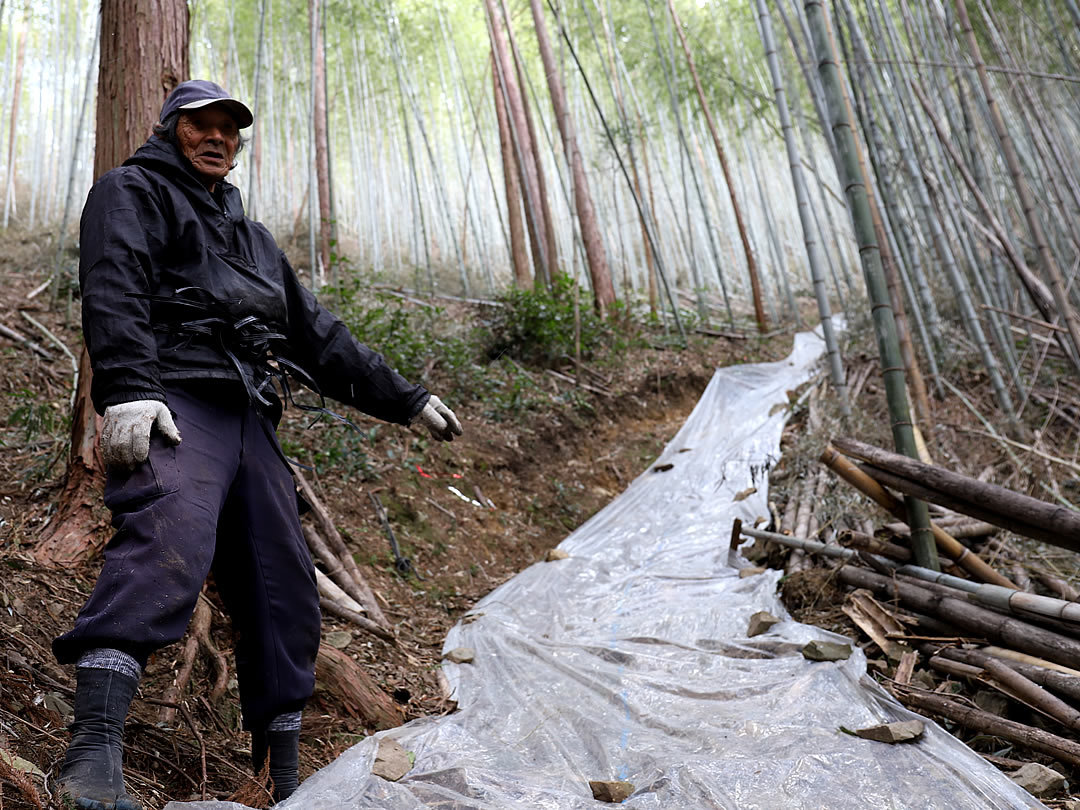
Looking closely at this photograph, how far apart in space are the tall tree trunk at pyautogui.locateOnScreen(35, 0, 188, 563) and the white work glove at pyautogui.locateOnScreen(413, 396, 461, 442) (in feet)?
3.34

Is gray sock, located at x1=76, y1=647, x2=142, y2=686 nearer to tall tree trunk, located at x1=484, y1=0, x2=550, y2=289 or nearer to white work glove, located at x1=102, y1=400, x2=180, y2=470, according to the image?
white work glove, located at x1=102, y1=400, x2=180, y2=470

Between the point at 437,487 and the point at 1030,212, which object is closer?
the point at 1030,212

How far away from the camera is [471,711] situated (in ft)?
6.19

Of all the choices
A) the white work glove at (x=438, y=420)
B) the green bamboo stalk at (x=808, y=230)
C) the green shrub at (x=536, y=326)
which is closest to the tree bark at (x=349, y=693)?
the white work glove at (x=438, y=420)

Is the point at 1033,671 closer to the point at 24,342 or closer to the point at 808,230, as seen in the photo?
the point at 808,230

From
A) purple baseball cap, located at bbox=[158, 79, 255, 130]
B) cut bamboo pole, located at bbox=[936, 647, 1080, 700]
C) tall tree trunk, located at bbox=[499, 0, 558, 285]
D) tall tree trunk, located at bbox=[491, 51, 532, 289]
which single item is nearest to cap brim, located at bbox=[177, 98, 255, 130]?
purple baseball cap, located at bbox=[158, 79, 255, 130]

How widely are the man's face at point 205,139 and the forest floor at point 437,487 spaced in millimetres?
1041

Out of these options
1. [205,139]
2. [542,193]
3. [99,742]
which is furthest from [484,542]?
[542,193]

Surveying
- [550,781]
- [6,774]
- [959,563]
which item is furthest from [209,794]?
[959,563]

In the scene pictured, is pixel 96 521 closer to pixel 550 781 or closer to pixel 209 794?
pixel 209 794

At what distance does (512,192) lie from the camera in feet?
25.7

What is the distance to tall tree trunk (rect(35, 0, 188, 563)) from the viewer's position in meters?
2.03

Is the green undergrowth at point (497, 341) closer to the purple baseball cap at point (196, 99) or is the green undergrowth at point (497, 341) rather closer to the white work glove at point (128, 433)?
the purple baseball cap at point (196, 99)

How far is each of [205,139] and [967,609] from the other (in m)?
2.14
